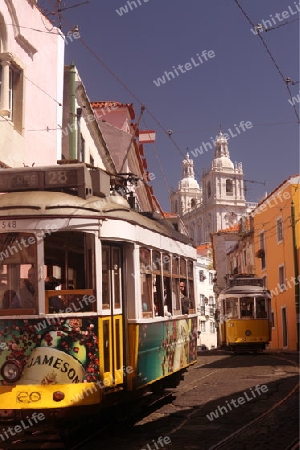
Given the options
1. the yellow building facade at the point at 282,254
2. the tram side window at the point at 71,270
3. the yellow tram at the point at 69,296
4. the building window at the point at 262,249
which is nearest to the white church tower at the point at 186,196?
the building window at the point at 262,249

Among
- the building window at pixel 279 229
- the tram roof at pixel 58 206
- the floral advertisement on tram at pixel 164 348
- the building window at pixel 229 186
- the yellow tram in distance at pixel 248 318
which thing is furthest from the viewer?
the building window at pixel 229 186

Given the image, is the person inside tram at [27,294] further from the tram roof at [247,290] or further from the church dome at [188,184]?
the church dome at [188,184]

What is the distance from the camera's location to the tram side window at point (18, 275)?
7.74 m

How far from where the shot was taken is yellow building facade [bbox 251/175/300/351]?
33.5 m

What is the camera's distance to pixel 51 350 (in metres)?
7.59

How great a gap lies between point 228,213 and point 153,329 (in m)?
109

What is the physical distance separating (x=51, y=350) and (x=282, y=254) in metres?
29.6

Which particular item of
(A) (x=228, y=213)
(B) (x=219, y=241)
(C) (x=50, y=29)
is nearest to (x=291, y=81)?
(C) (x=50, y=29)

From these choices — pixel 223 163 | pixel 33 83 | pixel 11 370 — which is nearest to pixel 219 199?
pixel 223 163

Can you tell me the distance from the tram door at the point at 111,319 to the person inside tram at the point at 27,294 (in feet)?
2.72

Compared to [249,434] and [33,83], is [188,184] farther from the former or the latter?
[249,434]

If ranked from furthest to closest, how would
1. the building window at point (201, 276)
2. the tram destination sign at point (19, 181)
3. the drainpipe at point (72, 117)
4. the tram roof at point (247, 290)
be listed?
the building window at point (201, 276), the tram roof at point (247, 290), the drainpipe at point (72, 117), the tram destination sign at point (19, 181)

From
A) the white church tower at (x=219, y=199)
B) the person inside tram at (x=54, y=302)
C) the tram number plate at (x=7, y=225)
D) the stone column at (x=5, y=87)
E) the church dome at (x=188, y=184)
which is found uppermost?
the church dome at (x=188, y=184)

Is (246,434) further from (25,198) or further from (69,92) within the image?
(69,92)
